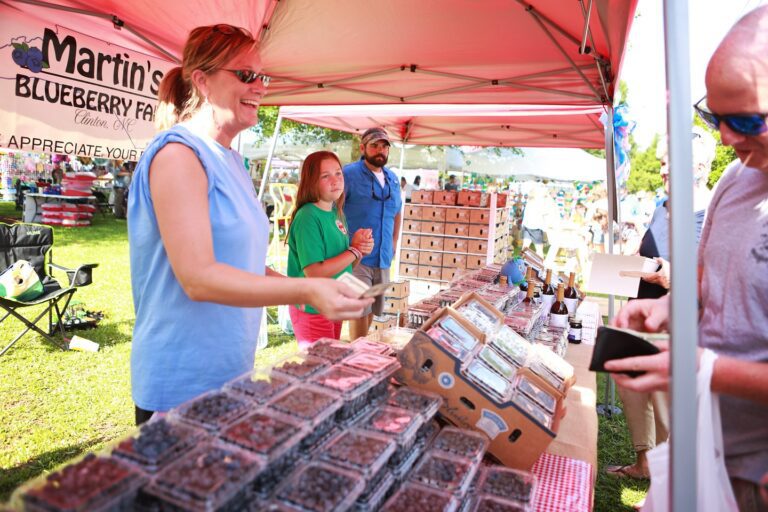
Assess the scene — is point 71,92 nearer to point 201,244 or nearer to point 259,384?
point 201,244

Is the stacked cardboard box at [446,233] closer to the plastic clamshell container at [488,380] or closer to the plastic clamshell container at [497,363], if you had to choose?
the plastic clamshell container at [497,363]

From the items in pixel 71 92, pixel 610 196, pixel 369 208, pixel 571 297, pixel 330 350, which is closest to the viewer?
pixel 330 350

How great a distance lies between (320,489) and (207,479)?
0.90 ft

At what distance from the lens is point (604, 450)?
13.3 ft

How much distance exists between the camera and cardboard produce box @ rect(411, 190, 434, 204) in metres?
7.58

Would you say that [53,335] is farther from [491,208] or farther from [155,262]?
[491,208]

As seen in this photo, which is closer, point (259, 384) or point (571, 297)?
point (259, 384)

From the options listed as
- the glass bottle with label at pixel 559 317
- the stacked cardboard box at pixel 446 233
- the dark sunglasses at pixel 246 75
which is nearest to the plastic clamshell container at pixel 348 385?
the dark sunglasses at pixel 246 75

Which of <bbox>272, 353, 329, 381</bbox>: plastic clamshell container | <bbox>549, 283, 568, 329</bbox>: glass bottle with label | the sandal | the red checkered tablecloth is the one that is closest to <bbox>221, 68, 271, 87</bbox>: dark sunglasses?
<bbox>272, 353, 329, 381</bbox>: plastic clamshell container

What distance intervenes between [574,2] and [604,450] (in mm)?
3422

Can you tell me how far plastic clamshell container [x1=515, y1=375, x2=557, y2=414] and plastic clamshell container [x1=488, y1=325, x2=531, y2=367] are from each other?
0.12 m

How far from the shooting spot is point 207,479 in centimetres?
107

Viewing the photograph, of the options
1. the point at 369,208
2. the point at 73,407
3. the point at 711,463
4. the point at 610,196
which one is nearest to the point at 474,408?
the point at 711,463

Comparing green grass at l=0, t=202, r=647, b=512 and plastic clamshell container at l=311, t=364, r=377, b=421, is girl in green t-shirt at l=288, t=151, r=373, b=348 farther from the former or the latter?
plastic clamshell container at l=311, t=364, r=377, b=421
